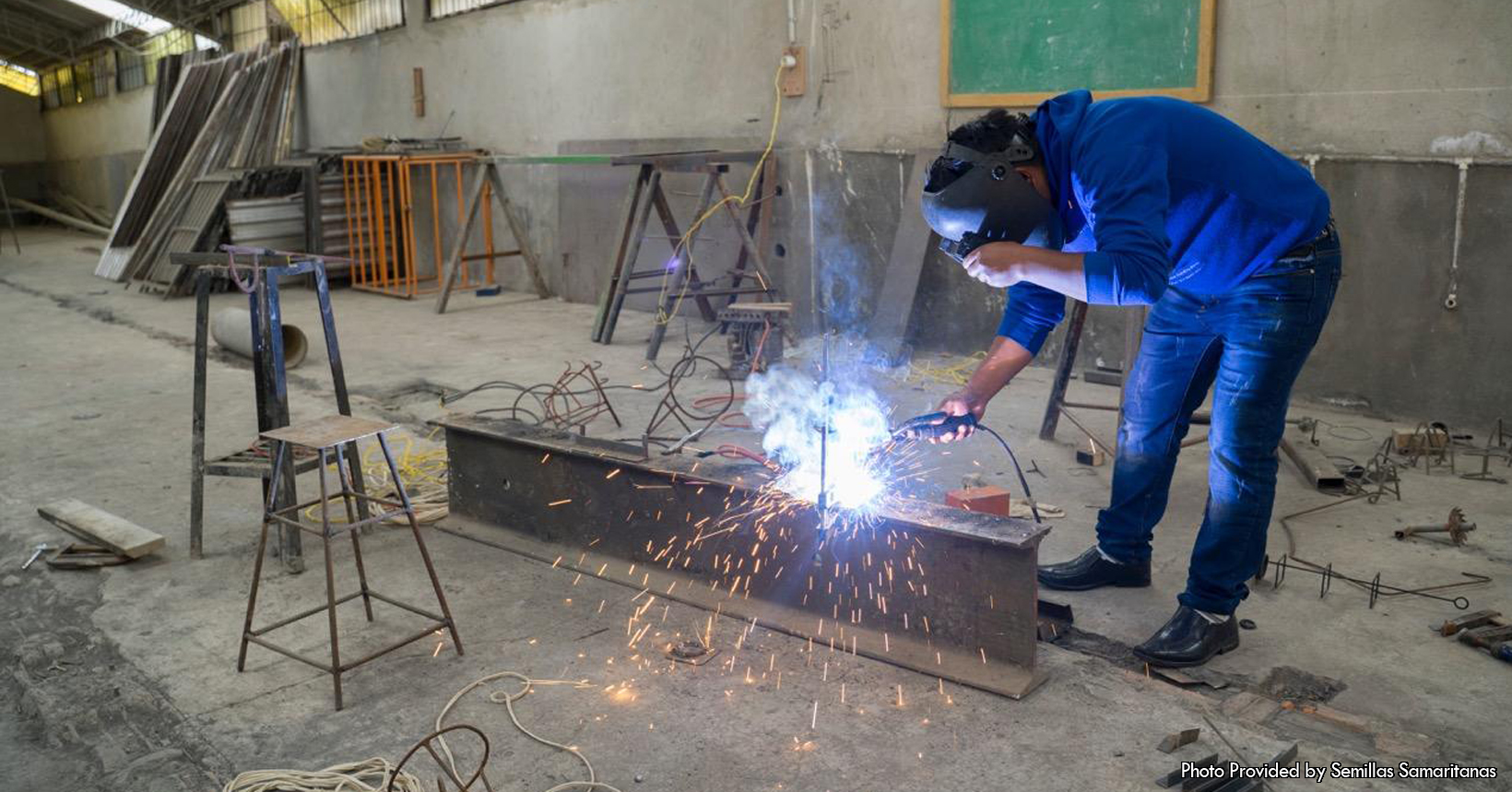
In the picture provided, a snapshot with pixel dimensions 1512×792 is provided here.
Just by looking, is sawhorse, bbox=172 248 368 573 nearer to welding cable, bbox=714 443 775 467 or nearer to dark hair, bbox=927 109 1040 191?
welding cable, bbox=714 443 775 467

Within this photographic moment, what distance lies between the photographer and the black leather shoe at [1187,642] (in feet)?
10.3

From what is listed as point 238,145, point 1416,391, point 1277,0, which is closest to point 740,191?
point 1277,0

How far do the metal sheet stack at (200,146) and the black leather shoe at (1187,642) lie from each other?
1126 cm

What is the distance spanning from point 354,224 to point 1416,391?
1008 centimetres

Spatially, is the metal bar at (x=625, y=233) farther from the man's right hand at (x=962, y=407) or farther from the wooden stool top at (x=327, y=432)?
the man's right hand at (x=962, y=407)

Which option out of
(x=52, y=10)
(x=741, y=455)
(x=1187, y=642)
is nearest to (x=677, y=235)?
(x=741, y=455)

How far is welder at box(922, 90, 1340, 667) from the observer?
105 inches

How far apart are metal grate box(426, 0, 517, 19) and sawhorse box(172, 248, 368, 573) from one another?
7.58 meters

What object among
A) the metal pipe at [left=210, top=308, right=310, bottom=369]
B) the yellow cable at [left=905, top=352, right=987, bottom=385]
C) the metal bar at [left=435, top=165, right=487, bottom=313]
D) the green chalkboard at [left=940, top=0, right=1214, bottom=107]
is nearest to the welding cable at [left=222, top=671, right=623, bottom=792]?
the yellow cable at [left=905, top=352, right=987, bottom=385]

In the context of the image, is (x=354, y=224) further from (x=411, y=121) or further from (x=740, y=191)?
(x=740, y=191)

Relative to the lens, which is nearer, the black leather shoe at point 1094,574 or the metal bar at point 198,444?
the black leather shoe at point 1094,574

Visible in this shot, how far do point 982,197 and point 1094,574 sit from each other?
151cm

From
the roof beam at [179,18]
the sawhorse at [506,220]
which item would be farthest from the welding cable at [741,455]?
the roof beam at [179,18]

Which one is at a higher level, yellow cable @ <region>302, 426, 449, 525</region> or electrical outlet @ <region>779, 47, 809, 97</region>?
electrical outlet @ <region>779, 47, 809, 97</region>
